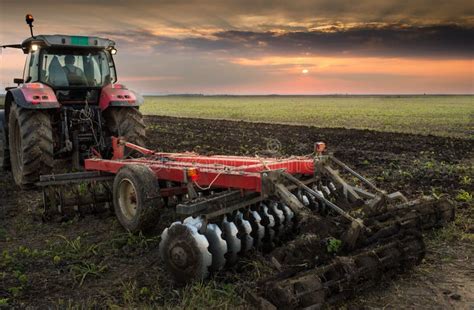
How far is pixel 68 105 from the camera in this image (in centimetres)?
881

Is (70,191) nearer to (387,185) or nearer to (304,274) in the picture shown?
(304,274)

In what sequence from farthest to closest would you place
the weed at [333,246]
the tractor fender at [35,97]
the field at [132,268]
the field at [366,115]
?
the field at [366,115] → the tractor fender at [35,97] → the field at [132,268] → the weed at [333,246]

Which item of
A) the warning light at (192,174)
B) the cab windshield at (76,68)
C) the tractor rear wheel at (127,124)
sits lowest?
the warning light at (192,174)

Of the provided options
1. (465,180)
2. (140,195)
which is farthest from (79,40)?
(465,180)

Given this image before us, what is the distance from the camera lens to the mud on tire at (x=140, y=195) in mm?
5605

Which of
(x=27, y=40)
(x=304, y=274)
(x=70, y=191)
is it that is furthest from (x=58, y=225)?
(x=304, y=274)

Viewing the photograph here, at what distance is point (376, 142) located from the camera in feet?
52.1

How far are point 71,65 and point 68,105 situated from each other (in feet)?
2.39

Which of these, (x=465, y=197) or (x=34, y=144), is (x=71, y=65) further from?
(x=465, y=197)

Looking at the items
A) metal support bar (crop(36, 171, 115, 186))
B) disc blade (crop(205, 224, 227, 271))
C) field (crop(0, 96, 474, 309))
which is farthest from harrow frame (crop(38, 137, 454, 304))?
metal support bar (crop(36, 171, 115, 186))

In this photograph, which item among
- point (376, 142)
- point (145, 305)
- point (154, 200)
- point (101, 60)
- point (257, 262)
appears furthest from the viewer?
point (376, 142)

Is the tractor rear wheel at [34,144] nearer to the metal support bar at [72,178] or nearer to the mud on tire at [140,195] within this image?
the metal support bar at [72,178]

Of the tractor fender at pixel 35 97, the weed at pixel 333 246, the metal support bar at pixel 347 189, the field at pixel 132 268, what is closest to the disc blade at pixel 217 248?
the field at pixel 132 268

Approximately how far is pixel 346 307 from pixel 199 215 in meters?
1.54
